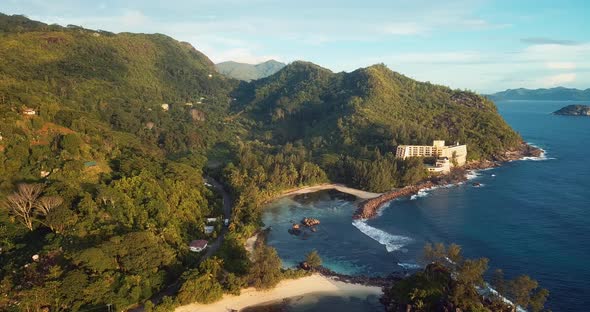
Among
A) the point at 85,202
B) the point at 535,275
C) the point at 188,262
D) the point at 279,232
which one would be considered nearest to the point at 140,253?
the point at 188,262

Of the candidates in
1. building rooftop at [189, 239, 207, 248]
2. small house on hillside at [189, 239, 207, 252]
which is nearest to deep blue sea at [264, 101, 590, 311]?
building rooftop at [189, 239, 207, 248]

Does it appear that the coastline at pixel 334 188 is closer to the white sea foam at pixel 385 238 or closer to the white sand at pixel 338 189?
the white sand at pixel 338 189

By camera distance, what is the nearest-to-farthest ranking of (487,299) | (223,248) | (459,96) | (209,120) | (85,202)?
(487,299) → (85,202) → (223,248) → (209,120) → (459,96)

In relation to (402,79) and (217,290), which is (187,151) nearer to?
(217,290)

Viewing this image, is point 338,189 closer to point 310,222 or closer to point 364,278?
point 310,222

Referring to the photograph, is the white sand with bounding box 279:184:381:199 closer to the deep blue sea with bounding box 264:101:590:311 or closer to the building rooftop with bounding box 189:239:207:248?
the deep blue sea with bounding box 264:101:590:311

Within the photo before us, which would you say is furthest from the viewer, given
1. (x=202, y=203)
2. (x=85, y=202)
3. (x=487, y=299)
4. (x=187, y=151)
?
(x=187, y=151)

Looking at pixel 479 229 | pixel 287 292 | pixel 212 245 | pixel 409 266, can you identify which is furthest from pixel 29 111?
pixel 479 229
